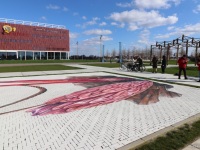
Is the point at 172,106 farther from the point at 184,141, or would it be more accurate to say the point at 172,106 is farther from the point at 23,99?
the point at 23,99

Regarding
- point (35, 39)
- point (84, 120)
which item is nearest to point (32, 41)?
point (35, 39)

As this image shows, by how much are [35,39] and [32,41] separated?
1287 millimetres

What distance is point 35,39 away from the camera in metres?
71.9

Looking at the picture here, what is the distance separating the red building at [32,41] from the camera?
6556 cm

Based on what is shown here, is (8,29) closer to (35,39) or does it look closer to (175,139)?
(35,39)

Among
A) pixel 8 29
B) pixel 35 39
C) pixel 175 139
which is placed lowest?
pixel 175 139

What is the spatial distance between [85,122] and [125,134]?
1.33m

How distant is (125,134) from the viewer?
4.98 metres

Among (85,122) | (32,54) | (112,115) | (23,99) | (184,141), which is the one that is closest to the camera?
(184,141)

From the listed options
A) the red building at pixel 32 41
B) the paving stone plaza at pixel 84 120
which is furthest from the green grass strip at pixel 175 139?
the red building at pixel 32 41

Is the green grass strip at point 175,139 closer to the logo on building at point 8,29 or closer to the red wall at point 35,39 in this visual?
the red wall at point 35,39

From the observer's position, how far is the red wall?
66.0 metres

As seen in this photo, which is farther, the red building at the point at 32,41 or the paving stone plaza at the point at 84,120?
the red building at the point at 32,41

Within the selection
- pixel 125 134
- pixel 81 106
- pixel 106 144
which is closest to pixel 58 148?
pixel 106 144
